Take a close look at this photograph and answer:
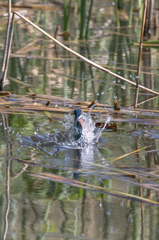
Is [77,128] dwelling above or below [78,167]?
above

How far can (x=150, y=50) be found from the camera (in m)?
4.66

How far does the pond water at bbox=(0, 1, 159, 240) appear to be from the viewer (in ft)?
3.94

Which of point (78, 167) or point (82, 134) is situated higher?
point (82, 134)

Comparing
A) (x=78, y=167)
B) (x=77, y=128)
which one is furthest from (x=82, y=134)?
(x=78, y=167)

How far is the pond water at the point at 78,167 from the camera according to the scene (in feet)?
3.94

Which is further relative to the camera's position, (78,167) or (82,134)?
(82,134)

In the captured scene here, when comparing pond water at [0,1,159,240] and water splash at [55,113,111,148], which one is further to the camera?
water splash at [55,113,111,148]

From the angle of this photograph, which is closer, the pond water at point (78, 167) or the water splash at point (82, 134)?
the pond water at point (78, 167)

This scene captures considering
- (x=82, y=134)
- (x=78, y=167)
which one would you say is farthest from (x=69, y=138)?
(x=78, y=167)

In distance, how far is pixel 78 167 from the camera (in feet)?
5.51

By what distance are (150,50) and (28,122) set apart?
2740mm

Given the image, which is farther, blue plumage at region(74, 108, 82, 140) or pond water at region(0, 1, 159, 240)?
blue plumage at region(74, 108, 82, 140)

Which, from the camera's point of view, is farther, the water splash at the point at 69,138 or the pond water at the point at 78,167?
the water splash at the point at 69,138

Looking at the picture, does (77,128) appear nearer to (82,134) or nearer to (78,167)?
(82,134)
